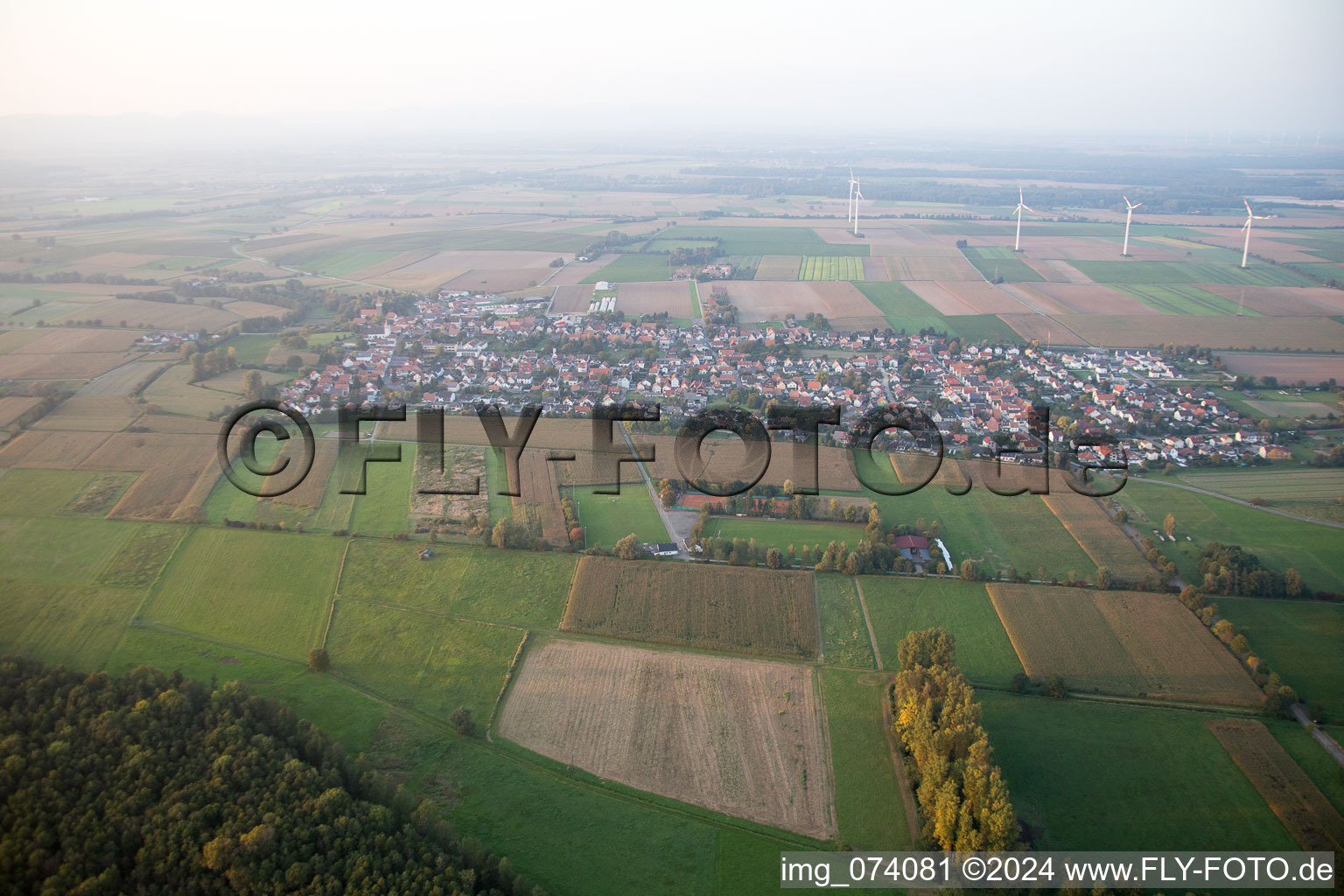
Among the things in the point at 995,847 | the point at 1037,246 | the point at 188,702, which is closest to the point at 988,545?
the point at 995,847

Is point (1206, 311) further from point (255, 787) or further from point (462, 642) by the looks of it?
point (255, 787)

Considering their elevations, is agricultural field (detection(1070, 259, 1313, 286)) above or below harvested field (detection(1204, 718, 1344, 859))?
above

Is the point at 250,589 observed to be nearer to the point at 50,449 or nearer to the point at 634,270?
the point at 50,449

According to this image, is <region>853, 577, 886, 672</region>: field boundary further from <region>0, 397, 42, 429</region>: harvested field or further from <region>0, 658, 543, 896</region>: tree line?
<region>0, 397, 42, 429</region>: harvested field

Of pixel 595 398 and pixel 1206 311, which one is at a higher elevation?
pixel 1206 311

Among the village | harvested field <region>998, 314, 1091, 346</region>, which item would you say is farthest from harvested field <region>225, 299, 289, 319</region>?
harvested field <region>998, 314, 1091, 346</region>

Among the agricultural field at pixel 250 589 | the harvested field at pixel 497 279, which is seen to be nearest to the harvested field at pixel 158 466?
the agricultural field at pixel 250 589
